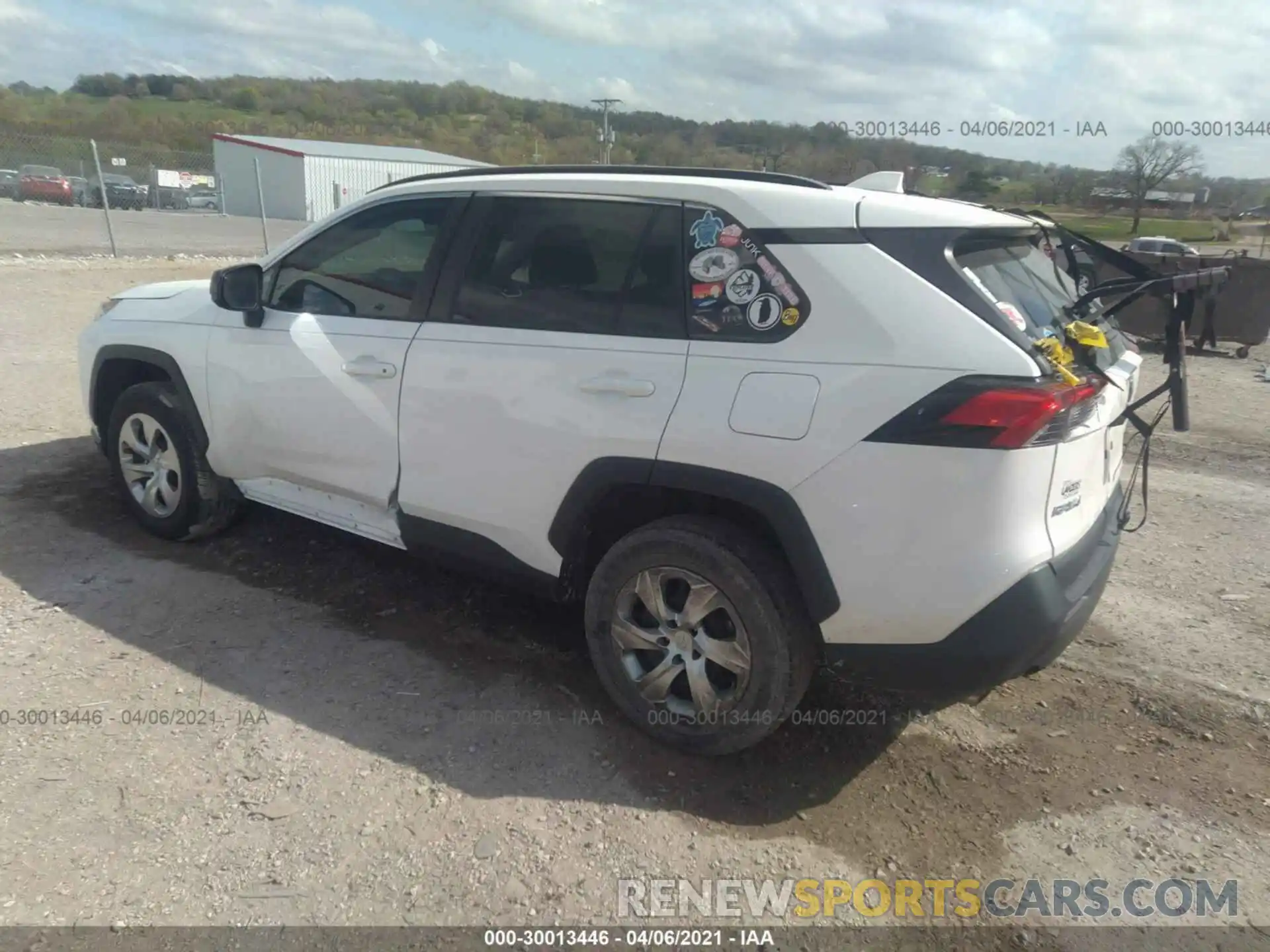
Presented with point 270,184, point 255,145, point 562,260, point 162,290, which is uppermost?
point 562,260

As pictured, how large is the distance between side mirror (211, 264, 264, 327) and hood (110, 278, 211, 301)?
1.34ft

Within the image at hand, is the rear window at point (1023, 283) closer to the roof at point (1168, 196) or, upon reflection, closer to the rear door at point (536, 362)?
the rear door at point (536, 362)

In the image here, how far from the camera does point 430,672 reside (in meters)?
3.61

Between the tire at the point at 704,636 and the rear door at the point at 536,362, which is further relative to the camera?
the rear door at the point at 536,362

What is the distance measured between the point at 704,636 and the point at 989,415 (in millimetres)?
1150

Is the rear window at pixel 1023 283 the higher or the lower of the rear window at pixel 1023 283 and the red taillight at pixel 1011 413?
the higher

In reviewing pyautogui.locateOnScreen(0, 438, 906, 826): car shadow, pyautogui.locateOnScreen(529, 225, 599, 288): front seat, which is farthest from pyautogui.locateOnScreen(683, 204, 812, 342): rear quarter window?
pyautogui.locateOnScreen(0, 438, 906, 826): car shadow

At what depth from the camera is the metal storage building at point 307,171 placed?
1544 inches

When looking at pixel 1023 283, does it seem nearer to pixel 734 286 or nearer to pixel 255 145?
pixel 734 286

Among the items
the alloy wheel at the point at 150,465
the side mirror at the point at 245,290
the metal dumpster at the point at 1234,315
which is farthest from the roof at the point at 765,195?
the metal dumpster at the point at 1234,315

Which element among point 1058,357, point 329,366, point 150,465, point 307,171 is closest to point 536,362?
point 329,366

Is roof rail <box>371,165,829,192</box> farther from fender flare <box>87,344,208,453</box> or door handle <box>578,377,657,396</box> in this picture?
fender flare <box>87,344,208,453</box>

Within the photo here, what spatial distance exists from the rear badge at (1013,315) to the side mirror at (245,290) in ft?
9.93

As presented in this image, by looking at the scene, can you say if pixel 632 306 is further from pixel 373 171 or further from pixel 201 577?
pixel 373 171
